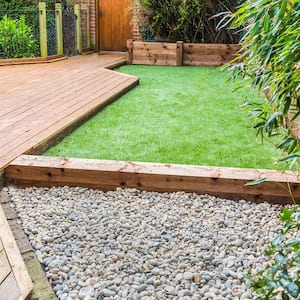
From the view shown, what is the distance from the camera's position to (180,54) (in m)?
8.23

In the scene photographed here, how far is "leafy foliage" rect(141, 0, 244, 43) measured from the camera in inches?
335

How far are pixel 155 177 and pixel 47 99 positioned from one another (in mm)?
2443

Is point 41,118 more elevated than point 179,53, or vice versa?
point 179,53

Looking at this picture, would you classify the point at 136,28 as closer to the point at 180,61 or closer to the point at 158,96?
the point at 180,61

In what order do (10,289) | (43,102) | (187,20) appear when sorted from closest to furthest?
(10,289), (43,102), (187,20)

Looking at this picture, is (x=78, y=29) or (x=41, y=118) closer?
(x=41, y=118)

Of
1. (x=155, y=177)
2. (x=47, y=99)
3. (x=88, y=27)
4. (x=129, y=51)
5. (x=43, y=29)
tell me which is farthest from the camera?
(x=88, y=27)

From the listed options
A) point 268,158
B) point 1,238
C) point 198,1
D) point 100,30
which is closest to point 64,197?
point 1,238

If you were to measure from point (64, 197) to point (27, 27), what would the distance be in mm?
6833

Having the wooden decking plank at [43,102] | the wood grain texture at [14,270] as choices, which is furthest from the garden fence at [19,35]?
the wood grain texture at [14,270]

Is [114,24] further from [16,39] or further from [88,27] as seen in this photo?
[16,39]

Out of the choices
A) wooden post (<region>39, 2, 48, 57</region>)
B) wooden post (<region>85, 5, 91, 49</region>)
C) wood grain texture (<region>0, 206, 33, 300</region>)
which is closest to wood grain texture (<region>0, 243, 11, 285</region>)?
wood grain texture (<region>0, 206, 33, 300</region>)

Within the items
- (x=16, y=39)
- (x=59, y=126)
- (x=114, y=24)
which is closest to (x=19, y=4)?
(x=16, y=39)

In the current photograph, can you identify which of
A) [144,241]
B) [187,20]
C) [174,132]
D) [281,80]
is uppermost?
[187,20]
